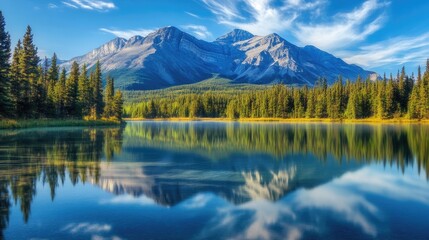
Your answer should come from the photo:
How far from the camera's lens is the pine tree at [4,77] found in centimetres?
5600

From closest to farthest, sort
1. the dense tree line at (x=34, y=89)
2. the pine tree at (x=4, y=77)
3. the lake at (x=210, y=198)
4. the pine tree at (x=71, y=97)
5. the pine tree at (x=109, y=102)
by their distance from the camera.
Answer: the lake at (x=210, y=198) → the pine tree at (x=4, y=77) → the dense tree line at (x=34, y=89) → the pine tree at (x=71, y=97) → the pine tree at (x=109, y=102)

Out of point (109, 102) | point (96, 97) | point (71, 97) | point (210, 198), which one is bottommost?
point (210, 198)

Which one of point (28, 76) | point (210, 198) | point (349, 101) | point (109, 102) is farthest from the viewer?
point (349, 101)

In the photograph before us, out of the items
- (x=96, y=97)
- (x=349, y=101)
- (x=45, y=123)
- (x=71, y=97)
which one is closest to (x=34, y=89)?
(x=45, y=123)

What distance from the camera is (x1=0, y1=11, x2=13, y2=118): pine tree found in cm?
5600

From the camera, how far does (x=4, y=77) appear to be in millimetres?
56594

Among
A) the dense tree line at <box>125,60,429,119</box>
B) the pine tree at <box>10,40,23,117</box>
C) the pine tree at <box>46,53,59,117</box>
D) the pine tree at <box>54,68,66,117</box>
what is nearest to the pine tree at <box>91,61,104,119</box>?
the pine tree at <box>46,53,59,117</box>

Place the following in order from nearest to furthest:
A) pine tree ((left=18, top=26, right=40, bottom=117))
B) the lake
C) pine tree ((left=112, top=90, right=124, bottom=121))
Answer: the lake, pine tree ((left=18, top=26, right=40, bottom=117)), pine tree ((left=112, top=90, right=124, bottom=121))

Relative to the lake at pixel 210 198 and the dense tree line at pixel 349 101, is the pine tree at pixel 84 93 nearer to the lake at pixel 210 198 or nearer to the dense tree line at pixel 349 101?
the lake at pixel 210 198

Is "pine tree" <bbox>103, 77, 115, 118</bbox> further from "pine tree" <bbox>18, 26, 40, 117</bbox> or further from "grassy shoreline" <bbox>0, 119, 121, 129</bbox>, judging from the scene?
Result: "pine tree" <bbox>18, 26, 40, 117</bbox>

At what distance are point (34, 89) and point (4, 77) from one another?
16236mm

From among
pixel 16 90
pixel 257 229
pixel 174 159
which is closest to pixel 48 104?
pixel 16 90

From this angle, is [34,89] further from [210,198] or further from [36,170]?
[210,198]

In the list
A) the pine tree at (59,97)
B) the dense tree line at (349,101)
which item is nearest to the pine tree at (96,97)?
the pine tree at (59,97)
